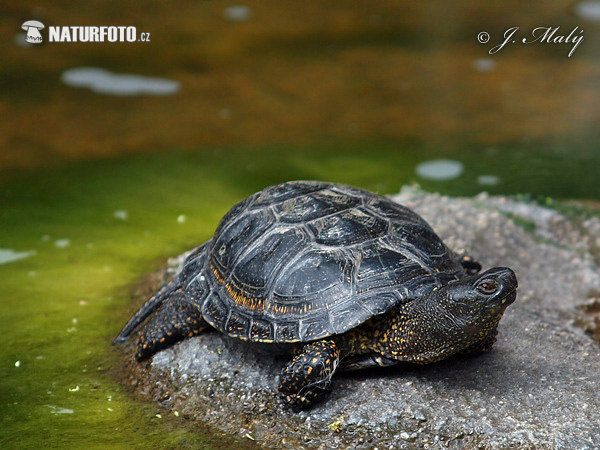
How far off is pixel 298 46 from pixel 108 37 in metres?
2.50

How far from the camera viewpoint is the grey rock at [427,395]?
9.73 ft

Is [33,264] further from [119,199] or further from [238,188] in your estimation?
[238,188]

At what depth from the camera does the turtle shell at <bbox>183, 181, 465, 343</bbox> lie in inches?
127

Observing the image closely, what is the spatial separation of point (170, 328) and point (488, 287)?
1758 millimetres

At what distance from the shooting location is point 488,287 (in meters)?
3.00

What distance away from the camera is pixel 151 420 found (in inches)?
132

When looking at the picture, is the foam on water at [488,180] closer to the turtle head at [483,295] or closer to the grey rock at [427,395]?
the grey rock at [427,395]

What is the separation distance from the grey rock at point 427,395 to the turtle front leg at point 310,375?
8 centimetres

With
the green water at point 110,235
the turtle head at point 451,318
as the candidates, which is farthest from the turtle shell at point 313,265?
the green water at point 110,235

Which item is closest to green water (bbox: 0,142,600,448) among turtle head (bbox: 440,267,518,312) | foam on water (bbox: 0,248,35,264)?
foam on water (bbox: 0,248,35,264)

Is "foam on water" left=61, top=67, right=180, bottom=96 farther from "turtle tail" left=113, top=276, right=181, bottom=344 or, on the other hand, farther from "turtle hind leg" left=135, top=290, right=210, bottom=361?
"turtle hind leg" left=135, top=290, right=210, bottom=361

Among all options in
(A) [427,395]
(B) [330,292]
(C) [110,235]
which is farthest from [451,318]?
(C) [110,235]

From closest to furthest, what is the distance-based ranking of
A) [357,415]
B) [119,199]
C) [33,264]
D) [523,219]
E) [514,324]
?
[357,415] → [514,324] → [33,264] → [523,219] → [119,199]

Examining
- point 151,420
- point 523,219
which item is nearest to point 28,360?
point 151,420
